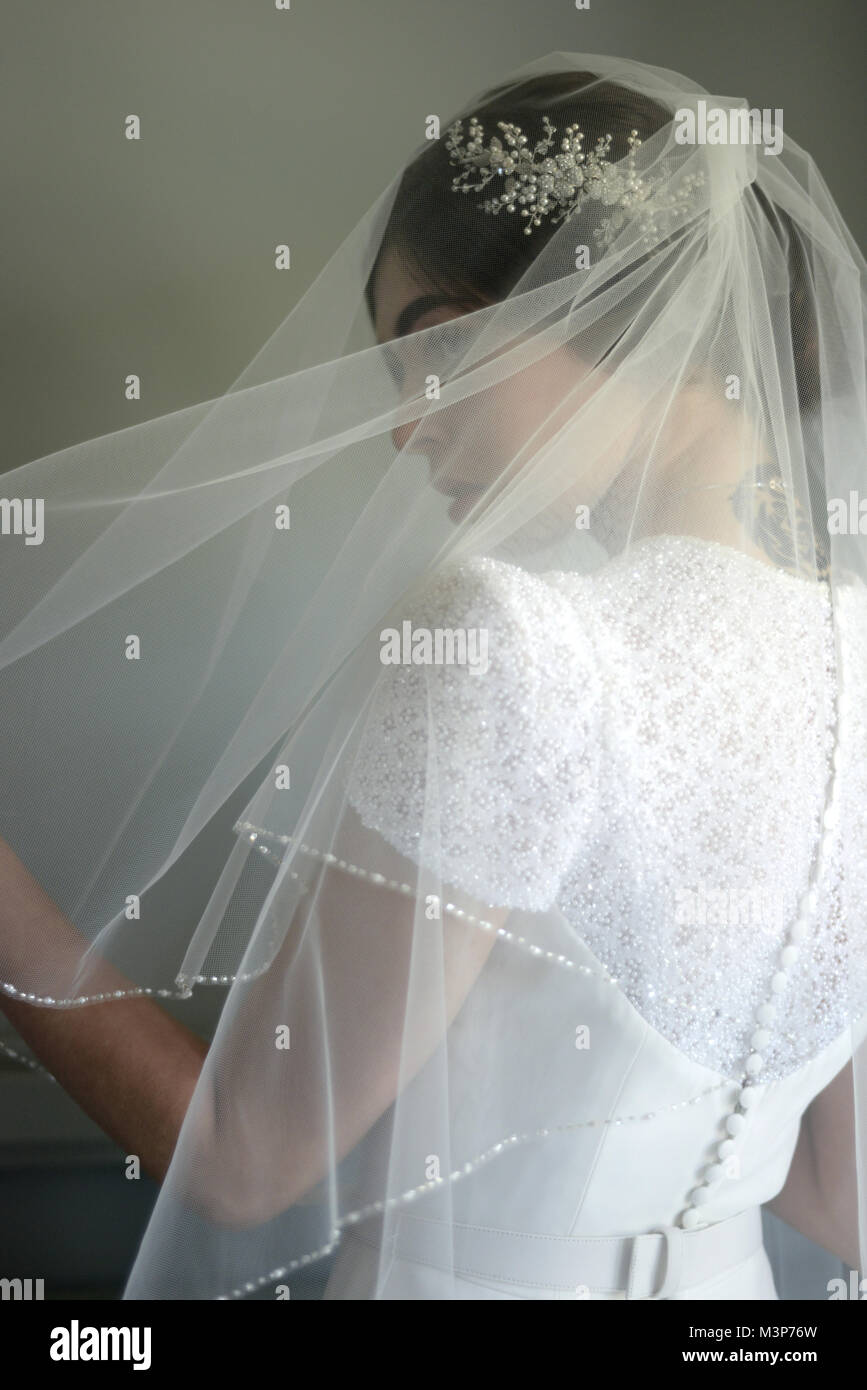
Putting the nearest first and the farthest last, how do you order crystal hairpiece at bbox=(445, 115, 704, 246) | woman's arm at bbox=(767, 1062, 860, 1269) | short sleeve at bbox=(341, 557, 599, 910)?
1. short sleeve at bbox=(341, 557, 599, 910)
2. crystal hairpiece at bbox=(445, 115, 704, 246)
3. woman's arm at bbox=(767, 1062, 860, 1269)

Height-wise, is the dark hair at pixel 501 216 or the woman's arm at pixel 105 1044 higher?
the dark hair at pixel 501 216

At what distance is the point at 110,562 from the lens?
709mm

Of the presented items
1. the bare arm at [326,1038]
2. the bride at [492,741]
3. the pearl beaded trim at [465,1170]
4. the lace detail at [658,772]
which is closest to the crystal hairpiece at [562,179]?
the bride at [492,741]

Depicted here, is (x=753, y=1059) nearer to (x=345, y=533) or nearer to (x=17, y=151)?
(x=345, y=533)

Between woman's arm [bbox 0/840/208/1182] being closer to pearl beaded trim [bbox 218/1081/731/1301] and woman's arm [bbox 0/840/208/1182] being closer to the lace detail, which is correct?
pearl beaded trim [bbox 218/1081/731/1301]

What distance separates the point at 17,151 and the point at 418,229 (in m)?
0.69

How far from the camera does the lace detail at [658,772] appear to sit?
571mm

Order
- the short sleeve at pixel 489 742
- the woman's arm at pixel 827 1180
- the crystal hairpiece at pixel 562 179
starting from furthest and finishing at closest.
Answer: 1. the woman's arm at pixel 827 1180
2. the crystal hairpiece at pixel 562 179
3. the short sleeve at pixel 489 742

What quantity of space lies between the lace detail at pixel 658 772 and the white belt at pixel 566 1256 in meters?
0.14

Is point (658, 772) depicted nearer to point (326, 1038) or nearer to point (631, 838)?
point (631, 838)

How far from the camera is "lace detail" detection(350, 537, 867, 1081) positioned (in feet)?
1.87

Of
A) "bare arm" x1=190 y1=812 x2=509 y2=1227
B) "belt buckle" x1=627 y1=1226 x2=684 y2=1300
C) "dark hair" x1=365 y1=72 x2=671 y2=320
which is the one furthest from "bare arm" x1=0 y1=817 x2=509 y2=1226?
"dark hair" x1=365 y1=72 x2=671 y2=320

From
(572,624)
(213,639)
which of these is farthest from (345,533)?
(572,624)

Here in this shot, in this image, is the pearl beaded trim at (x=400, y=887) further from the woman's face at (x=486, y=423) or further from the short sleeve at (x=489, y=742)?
the woman's face at (x=486, y=423)
